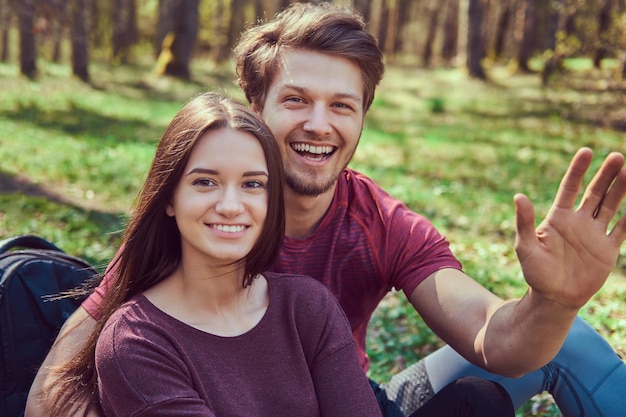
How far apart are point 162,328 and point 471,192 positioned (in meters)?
7.09

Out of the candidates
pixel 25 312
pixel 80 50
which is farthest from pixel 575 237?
pixel 80 50

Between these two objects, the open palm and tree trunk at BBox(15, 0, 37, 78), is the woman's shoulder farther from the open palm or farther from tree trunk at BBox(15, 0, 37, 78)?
tree trunk at BBox(15, 0, 37, 78)

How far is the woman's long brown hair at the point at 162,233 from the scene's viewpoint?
7.56 ft

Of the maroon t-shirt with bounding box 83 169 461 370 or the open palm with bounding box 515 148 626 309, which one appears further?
the maroon t-shirt with bounding box 83 169 461 370

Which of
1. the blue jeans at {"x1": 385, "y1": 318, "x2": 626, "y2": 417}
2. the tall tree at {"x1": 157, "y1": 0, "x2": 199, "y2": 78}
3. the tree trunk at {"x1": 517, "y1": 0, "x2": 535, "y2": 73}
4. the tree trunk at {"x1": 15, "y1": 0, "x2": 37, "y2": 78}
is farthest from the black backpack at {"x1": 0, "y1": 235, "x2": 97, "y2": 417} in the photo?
the tree trunk at {"x1": 517, "y1": 0, "x2": 535, "y2": 73}

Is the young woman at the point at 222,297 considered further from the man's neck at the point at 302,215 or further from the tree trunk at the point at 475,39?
the tree trunk at the point at 475,39

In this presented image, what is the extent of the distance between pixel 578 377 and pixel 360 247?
3.33ft

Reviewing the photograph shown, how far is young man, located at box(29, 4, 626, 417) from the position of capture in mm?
2617

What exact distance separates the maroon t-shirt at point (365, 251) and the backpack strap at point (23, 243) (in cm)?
110

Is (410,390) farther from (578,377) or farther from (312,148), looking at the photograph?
(312,148)

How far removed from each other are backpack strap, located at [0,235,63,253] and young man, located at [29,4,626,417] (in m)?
0.61

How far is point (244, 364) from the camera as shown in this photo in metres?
2.22

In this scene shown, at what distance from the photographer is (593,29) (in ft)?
37.9

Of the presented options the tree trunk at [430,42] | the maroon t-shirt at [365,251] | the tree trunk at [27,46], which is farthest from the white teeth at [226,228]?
the tree trunk at [430,42]
